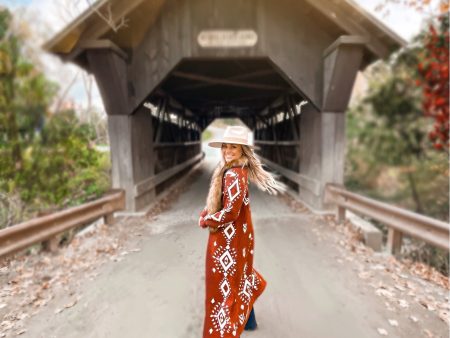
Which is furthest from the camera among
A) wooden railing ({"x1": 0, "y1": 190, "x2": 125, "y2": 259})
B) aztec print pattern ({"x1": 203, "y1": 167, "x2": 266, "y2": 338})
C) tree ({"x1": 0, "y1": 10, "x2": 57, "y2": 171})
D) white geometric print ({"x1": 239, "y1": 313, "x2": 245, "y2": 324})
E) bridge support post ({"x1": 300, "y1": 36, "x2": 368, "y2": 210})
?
bridge support post ({"x1": 300, "y1": 36, "x2": 368, "y2": 210})

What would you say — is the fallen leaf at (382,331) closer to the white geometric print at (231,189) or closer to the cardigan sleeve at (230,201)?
the cardigan sleeve at (230,201)

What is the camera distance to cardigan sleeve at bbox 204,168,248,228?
6.91 ft

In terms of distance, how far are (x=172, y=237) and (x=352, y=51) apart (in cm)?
517

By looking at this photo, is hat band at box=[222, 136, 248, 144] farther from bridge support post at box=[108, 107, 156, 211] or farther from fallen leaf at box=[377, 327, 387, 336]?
bridge support post at box=[108, 107, 156, 211]

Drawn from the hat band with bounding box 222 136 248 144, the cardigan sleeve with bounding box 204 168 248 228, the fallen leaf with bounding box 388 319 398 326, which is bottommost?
the fallen leaf with bounding box 388 319 398 326

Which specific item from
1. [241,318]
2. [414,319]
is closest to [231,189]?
[241,318]

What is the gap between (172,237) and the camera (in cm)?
536

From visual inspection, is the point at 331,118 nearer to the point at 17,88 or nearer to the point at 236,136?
the point at 236,136

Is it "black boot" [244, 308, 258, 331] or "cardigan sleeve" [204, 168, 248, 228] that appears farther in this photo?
"black boot" [244, 308, 258, 331]

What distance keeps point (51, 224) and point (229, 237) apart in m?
3.44

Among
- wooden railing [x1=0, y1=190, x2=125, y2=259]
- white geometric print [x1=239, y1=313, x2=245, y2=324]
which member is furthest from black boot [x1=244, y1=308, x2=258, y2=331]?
wooden railing [x1=0, y1=190, x2=125, y2=259]

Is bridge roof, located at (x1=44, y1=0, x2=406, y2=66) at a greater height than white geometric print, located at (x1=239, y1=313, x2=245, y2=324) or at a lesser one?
greater

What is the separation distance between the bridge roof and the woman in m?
4.58

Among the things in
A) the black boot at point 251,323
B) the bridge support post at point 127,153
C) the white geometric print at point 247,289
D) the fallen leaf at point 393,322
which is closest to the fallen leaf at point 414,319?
the fallen leaf at point 393,322
